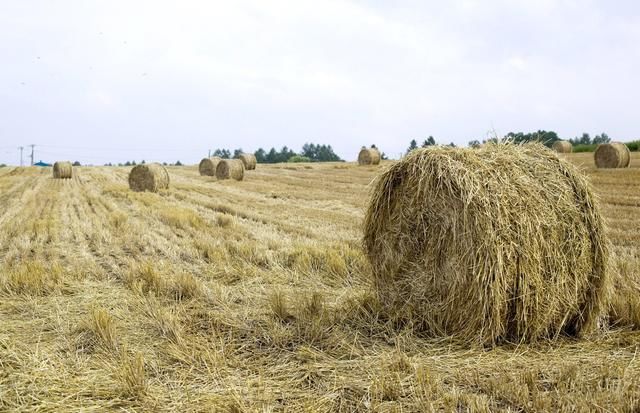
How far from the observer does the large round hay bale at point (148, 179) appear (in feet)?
67.6

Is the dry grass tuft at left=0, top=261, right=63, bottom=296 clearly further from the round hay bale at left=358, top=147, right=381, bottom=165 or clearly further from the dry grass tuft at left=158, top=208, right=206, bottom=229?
the round hay bale at left=358, top=147, right=381, bottom=165

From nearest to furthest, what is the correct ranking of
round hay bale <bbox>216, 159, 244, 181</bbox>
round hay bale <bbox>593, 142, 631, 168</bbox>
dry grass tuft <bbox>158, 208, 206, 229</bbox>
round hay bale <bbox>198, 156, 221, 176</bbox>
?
1. dry grass tuft <bbox>158, 208, 206, 229</bbox>
2. round hay bale <bbox>593, 142, 631, 168</bbox>
3. round hay bale <bbox>216, 159, 244, 181</bbox>
4. round hay bale <bbox>198, 156, 221, 176</bbox>

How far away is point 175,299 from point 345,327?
1977 mm

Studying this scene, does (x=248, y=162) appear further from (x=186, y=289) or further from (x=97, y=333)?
(x=97, y=333)

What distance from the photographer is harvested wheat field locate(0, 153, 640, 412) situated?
3484 mm

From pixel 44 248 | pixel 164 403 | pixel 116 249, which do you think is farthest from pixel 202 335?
pixel 44 248

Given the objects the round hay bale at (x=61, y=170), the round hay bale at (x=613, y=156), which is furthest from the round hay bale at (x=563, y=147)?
the round hay bale at (x=61, y=170)

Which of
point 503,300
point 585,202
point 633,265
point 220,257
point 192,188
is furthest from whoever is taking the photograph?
point 192,188

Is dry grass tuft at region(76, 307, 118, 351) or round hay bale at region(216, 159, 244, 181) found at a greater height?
round hay bale at region(216, 159, 244, 181)

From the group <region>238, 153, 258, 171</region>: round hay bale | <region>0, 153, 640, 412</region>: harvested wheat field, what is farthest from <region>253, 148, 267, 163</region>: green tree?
<region>0, 153, 640, 412</region>: harvested wheat field

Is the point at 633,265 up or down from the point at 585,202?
down

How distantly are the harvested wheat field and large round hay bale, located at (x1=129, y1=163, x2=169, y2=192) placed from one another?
11741 mm

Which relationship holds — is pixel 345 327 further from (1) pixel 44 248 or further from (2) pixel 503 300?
(1) pixel 44 248

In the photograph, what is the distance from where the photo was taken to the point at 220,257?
26.1 feet
